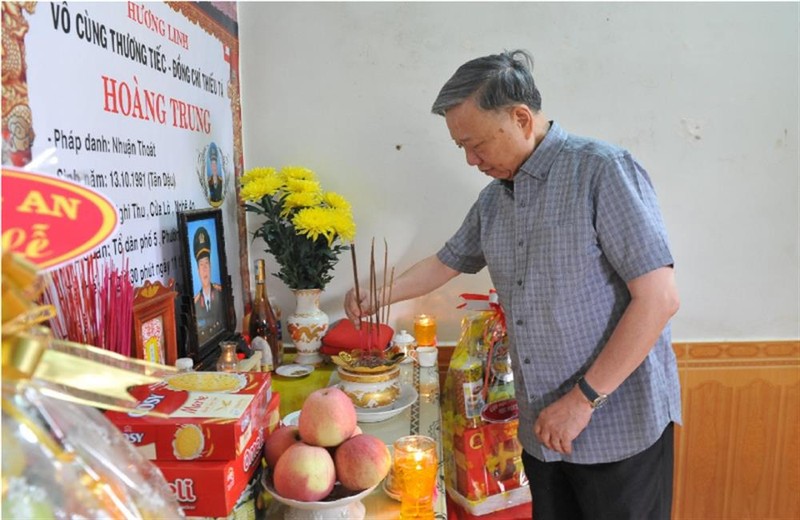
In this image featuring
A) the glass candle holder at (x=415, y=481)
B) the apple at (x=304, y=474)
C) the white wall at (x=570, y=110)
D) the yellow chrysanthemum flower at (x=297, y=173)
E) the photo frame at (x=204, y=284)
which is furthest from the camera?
the white wall at (x=570, y=110)

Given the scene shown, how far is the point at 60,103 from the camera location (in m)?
0.94

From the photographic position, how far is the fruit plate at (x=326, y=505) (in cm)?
83

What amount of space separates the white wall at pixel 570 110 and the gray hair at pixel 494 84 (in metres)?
0.74

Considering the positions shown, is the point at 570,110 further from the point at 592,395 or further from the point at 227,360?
the point at 227,360

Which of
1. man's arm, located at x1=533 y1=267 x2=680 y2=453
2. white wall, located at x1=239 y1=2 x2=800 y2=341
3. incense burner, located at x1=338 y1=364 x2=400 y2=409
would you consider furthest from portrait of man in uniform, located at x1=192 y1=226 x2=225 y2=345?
man's arm, located at x1=533 y1=267 x2=680 y2=453

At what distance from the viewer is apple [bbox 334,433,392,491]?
846 millimetres

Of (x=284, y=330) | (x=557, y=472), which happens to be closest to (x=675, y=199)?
(x=557, y=472)

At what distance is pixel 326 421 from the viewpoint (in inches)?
34.2

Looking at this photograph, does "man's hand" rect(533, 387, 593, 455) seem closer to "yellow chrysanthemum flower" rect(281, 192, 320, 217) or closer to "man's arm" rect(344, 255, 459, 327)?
"man's arm" rect(344, 255, 459, 327)

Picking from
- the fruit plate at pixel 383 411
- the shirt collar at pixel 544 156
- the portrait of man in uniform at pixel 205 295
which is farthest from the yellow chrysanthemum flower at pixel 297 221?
the shirt collar at pixel 544 156

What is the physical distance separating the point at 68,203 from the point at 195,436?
1.28 feet

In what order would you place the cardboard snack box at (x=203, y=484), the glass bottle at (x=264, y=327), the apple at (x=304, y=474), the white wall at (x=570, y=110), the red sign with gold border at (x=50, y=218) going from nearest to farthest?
the red sign with gold border at (x=50, y=218)
the cardboard snack box at (x=203, y=484)
the apple at (x=304, y=474)
the glass bottle at (x=264, y=327)
the white wall at (x=570, y=110)

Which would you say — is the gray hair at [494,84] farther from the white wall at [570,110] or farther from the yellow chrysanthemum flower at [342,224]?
the white wall at [570,110]

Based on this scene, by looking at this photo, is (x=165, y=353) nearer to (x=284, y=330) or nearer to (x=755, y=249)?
(x=284, y=330)
